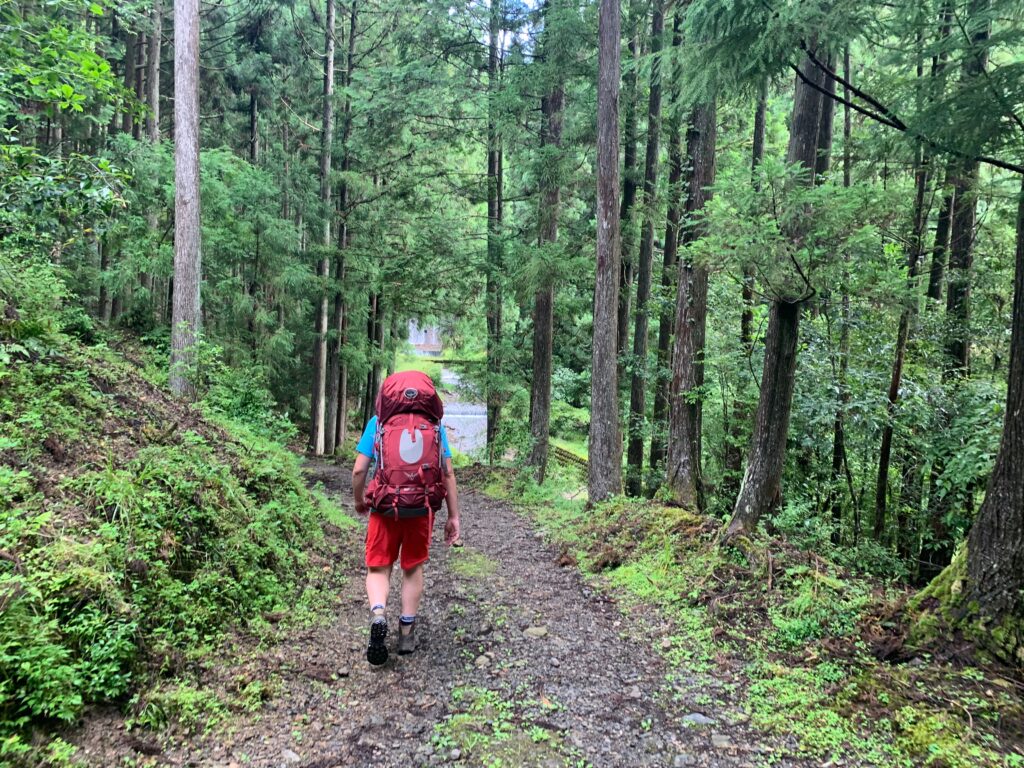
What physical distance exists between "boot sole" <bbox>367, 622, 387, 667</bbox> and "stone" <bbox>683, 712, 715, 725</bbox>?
1842 mm

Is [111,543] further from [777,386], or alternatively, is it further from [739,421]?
[739,421]

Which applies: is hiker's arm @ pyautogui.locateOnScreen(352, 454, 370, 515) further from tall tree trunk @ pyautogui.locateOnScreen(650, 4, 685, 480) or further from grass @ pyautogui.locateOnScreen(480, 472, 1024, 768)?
tall tree trunk @ pyautogui.locateOnScreen(650, 4, 685, 480)

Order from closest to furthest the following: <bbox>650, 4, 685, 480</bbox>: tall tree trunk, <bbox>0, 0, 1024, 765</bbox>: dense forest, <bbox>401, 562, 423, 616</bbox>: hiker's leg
A: <bbox>401, 562, 423, 616</bbox>: hiker's leg, <bbox>0, 0, 1024, 765</bbox>: dense forest, <bbox>650, 4, 685, 480</bbox>: tall tree trunk

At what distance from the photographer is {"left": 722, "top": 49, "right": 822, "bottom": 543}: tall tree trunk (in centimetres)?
602

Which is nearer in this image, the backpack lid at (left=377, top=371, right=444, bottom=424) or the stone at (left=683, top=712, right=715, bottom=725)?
the stone at (left=683, top=712, right=715, bottom=725)

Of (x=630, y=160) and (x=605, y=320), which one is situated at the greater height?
(x=630, y=160)

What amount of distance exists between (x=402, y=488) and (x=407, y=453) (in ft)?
0.75

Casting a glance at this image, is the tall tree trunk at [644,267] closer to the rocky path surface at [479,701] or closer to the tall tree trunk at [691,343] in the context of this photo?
the tall tree trunk at [691,343]

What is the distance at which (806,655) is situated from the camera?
3719 mm

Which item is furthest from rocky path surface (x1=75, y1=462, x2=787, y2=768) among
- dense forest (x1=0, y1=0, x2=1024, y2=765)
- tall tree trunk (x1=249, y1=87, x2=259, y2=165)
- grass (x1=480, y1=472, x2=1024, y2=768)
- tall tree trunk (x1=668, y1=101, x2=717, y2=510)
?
tall tree trunk (x1=249, y1=87, x2=259, y2=165)

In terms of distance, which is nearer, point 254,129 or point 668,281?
point 668,281

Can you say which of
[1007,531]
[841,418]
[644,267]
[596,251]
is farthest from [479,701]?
[644,267]

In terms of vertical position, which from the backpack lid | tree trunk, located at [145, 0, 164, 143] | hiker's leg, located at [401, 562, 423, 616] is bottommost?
hiker's leg, located at [401, 562, 423, 616]

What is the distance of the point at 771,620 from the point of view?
13.9 ft
